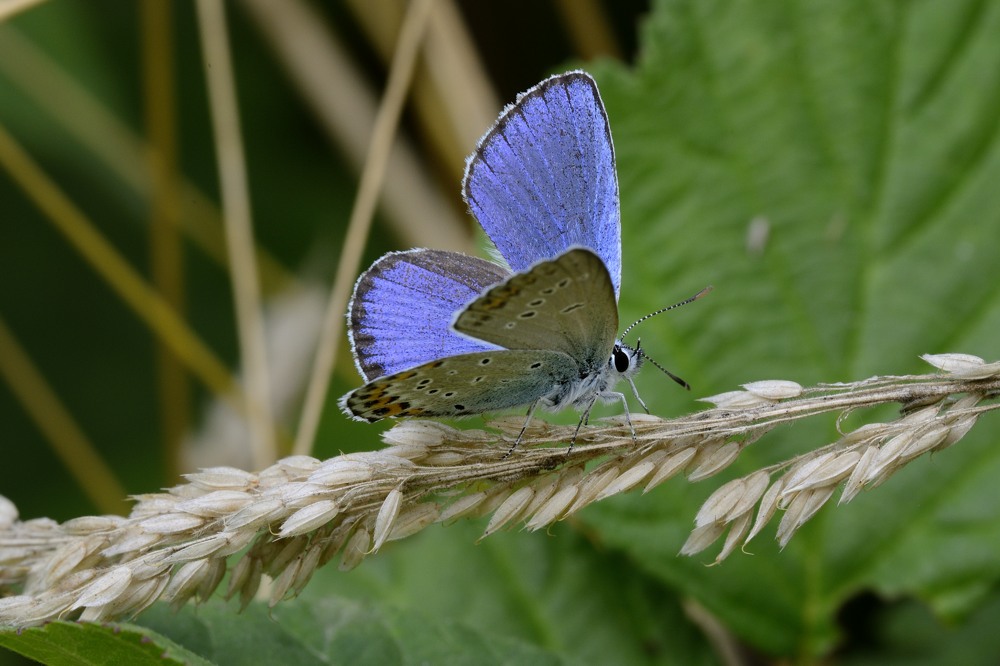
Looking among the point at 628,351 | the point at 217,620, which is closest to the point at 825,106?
the point at 628,351

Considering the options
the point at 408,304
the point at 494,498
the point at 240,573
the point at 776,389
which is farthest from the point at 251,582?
the point at 776,389

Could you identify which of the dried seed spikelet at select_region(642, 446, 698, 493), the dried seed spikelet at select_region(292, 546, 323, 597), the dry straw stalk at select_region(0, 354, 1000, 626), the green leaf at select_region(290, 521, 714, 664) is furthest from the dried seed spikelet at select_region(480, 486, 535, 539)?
the green leaf at select_region(290, 521, 714, 664)

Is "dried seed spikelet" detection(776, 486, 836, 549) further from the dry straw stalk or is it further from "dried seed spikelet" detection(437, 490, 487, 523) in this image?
"dried seed spikelet" detection(437, 490, 487, 523)

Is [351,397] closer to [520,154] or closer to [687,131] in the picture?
[520,154]

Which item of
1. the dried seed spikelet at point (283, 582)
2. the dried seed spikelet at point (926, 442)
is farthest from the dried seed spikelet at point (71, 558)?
the dried seed spikelet at point (926, 442)

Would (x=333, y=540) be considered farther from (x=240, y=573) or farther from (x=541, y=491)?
(x=541, y=491)

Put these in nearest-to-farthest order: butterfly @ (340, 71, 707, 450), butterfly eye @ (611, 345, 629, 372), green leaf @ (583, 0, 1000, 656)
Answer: butterfly @ (340, 71, 707, 450)
butterfly eye @ (611, 345, 629, 372)
green leaf @ (583, 0, 1000, 656)
